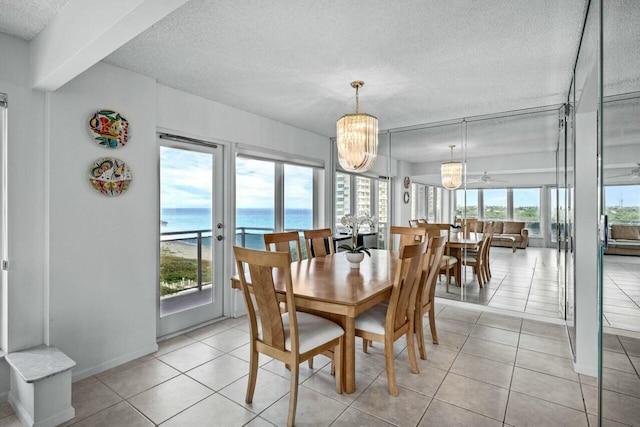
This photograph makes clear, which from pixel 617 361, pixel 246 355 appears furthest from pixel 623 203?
pixel 246 355

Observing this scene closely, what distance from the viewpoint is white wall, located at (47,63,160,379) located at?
237cm

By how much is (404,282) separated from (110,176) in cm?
241

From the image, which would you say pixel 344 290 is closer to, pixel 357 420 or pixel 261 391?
pixel 357 420

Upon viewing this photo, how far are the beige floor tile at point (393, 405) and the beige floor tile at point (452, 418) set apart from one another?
5 centimetres

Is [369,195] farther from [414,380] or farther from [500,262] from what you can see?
[414,380]

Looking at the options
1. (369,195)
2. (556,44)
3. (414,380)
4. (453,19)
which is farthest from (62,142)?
(369,195)

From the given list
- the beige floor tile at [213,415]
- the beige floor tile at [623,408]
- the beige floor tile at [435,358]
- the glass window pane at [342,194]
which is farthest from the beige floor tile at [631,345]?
the glass window pane at [342,194]

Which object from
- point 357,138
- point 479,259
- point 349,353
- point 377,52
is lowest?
point 349,353

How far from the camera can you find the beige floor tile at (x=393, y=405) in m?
1.97

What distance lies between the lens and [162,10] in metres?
1.42

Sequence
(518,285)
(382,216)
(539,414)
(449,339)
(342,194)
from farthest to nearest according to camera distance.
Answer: (382,216), (342,194), (518,285), (449,339), (539,414)

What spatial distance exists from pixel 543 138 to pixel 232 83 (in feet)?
13.0

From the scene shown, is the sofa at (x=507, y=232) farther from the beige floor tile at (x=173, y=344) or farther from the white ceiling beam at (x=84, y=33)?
the white ceiling beam at (x=84, y=33)

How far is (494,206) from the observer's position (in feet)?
13.7
